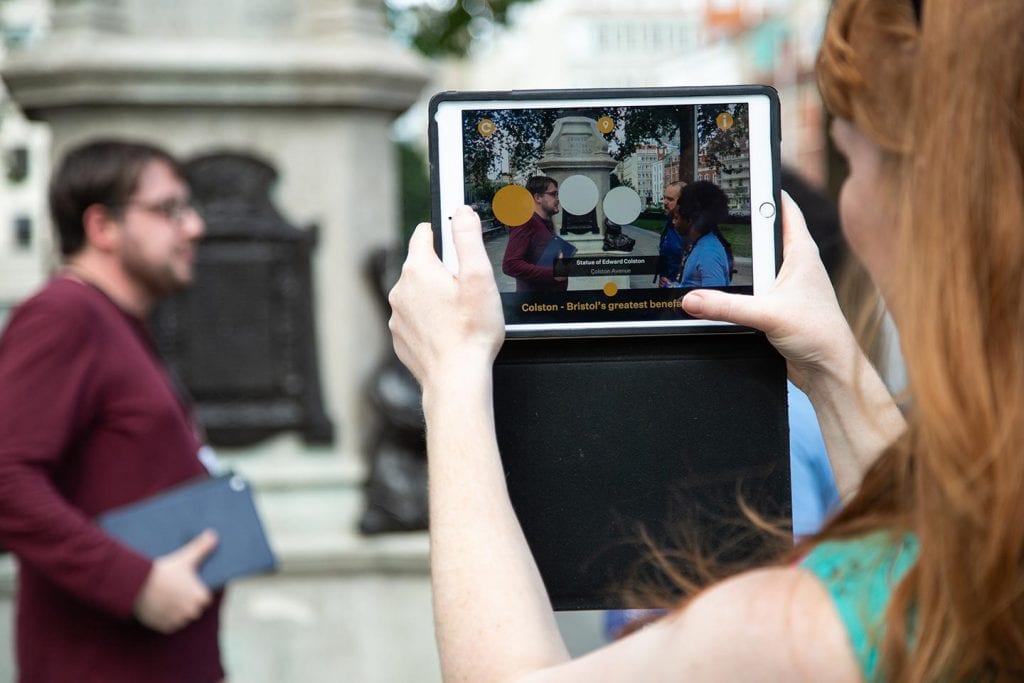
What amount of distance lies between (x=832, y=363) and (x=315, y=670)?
383cm

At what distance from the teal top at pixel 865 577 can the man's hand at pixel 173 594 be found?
218cm

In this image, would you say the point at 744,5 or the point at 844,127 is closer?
the point at 844,127

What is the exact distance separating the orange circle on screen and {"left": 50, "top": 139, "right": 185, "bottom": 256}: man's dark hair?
2.29 metres

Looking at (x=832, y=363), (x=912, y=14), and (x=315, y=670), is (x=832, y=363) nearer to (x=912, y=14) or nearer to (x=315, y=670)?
(x=912, y=14)

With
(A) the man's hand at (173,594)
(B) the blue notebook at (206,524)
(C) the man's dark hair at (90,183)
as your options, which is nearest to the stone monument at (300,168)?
(C) the man's dark hair at (90,183)

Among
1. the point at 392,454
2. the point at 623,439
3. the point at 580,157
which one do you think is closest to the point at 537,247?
the point at 580,157

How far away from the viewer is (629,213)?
1688 millimetres

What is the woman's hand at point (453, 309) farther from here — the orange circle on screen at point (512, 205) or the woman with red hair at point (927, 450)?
the woman with red hair at point (927, 450)

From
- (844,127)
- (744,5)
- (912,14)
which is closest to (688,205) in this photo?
(844,127)

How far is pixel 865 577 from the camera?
1234mm
